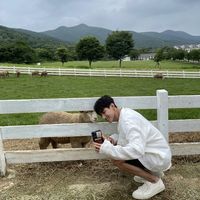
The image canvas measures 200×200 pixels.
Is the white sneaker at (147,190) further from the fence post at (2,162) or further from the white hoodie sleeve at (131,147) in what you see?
the fence post at (2,162)

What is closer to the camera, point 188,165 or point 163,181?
point 163,181

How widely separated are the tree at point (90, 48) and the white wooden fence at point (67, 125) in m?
63.5

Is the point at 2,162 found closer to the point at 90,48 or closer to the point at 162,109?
the point at 162,109

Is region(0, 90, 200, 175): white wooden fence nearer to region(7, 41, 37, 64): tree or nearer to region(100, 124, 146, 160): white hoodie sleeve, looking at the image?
region(100, 124, 146, 160): white hoodie sleeve

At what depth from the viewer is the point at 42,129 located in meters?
5.43

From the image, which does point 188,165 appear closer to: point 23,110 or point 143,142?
point 143,142

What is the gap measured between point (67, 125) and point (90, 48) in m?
63.8

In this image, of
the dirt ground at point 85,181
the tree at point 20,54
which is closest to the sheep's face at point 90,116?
the dirt ground at point 85,181

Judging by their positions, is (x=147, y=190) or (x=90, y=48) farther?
(x=90, y=48)

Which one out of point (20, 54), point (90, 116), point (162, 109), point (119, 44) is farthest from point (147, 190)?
point (20, 54)

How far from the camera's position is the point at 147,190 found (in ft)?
14.9

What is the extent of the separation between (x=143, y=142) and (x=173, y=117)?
266 inches

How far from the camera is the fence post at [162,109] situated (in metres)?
5.34

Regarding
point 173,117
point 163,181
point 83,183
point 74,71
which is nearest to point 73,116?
point 83,183
